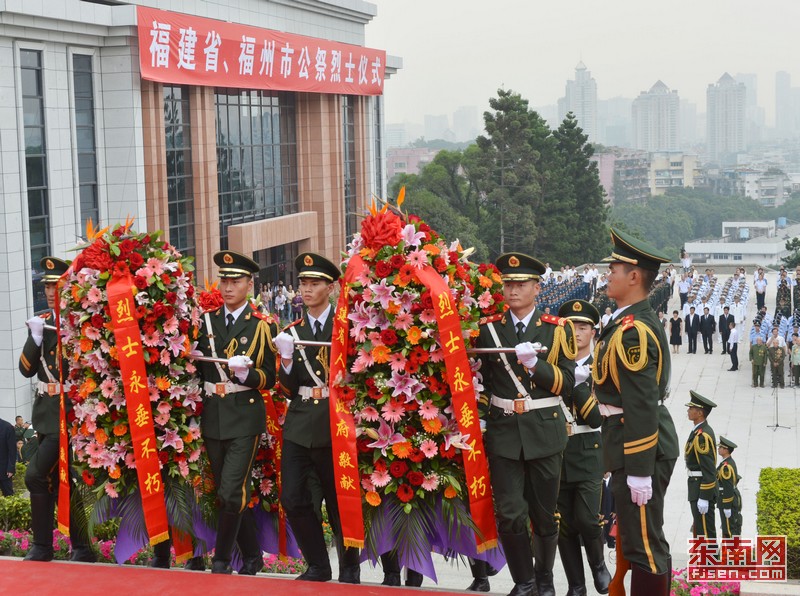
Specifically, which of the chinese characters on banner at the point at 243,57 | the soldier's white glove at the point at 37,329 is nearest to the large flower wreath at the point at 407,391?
the soldier's white glove at the point at 37,329

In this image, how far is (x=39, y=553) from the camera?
5820mm

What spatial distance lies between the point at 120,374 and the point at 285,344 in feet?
2.97

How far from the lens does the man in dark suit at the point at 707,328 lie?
2263 cm

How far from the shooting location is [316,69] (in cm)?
2919

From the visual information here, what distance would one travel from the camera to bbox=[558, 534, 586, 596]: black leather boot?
558cm

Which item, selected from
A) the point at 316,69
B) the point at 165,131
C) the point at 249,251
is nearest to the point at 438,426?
the point at 165,131

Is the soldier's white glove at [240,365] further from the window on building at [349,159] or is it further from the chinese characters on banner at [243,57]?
the window on building at [349,159]

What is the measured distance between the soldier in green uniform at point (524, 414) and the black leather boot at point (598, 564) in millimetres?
663

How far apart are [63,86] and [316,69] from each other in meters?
10.4

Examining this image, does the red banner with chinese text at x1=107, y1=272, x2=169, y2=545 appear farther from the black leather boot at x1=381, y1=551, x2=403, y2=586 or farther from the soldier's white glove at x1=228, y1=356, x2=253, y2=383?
the black leather boot at x1=381, y1=551, x2=403, y2=586

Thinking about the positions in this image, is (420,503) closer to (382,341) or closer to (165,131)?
(382,341)

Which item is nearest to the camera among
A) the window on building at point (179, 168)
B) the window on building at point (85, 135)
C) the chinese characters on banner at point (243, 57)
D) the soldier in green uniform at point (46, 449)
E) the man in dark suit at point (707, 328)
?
the soldier in green uniform at point (46, 449)

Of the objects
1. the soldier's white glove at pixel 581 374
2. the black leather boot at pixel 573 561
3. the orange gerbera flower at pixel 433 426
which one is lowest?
the black leather boot at pixel 573 561

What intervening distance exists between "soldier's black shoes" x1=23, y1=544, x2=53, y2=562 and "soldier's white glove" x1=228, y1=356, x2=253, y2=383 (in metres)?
1.58
